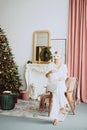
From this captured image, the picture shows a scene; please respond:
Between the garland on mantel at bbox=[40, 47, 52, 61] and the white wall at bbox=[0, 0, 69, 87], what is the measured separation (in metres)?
0.45

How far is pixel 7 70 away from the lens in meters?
5.89

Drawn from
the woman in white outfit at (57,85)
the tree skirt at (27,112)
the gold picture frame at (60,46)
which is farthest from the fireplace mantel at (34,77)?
the woman in white outfit at (57,85)

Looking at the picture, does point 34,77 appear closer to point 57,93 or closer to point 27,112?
point 27,112

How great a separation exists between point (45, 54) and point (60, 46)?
45cm

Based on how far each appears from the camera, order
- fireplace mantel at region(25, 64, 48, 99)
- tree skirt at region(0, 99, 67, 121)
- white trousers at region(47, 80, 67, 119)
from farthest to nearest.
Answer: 1. fireplace mantel at region(25, 64, 48, 99)
2. tree skirt at region(0, 99, 67, 121)
3. white trousers at region(47, 80, 67, 119)

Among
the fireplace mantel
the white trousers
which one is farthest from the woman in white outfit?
the fireplace mantel

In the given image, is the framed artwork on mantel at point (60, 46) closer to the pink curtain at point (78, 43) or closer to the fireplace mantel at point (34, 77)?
the pink curtain at point (78, 43)

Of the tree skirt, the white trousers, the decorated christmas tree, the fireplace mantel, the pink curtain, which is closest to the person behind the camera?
the white trousers

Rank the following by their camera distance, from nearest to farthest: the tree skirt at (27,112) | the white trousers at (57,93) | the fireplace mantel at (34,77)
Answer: the white trousers at (57,93) → the tree skirt at (27,112) → the fireplace mantel at (34,77)

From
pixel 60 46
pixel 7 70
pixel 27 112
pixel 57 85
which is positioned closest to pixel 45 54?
pixel 60 46

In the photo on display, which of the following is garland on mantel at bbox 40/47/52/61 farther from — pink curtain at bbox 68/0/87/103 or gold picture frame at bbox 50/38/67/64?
pink curtain at bbox 68/0/87/103

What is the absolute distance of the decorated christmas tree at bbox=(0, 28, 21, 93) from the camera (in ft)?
19.3

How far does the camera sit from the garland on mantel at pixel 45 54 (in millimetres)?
5921

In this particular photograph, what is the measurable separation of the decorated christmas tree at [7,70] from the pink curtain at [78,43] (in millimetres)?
1465
